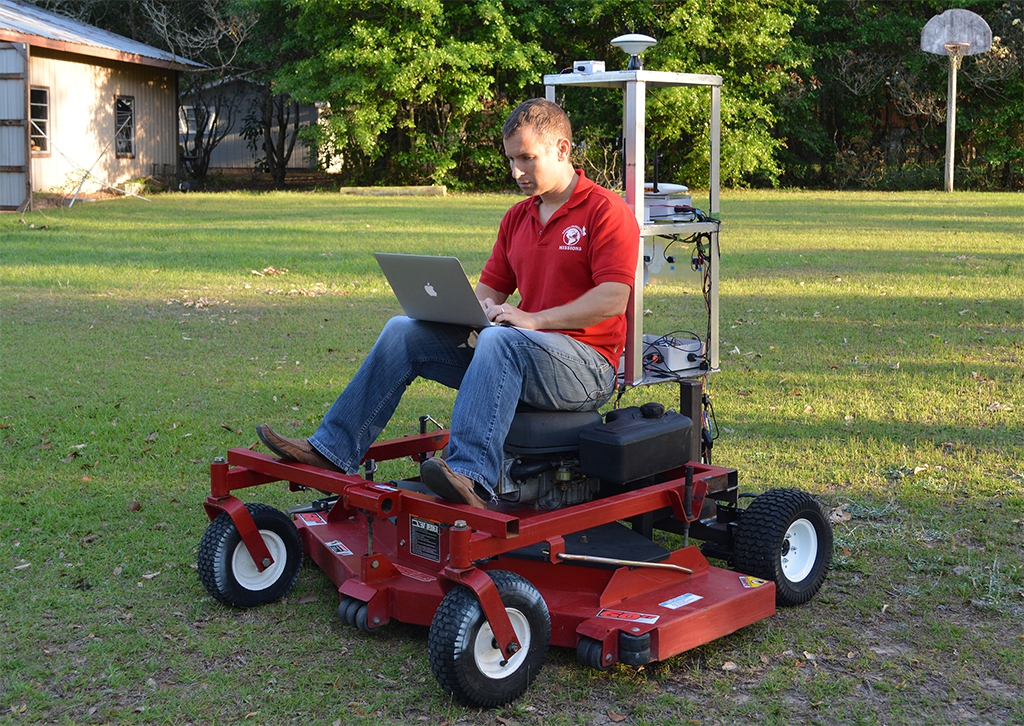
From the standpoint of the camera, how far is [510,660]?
3.33m

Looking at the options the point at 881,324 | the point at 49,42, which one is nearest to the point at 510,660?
the point at 881,324

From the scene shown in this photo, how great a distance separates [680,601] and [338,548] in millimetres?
1289

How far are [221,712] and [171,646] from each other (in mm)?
532

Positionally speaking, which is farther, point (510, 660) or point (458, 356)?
point (458, 356)

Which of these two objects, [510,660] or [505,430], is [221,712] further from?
[505,430]

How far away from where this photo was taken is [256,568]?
4.07 metres

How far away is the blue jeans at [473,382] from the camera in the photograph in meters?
3.68

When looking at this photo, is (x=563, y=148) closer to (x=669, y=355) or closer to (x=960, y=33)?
(x=669, y=355)

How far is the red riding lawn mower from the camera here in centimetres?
333

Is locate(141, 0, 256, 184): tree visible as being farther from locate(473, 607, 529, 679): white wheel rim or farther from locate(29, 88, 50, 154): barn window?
locate(473, 607, 529, 679): white wheel rim

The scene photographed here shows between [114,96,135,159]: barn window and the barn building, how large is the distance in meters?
0.02

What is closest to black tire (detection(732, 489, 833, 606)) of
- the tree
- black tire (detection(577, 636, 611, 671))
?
black tire (detection(577, 636, 611, 671))

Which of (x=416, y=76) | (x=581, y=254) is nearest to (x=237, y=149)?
(x=416, y=76)

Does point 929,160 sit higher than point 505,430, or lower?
higher
